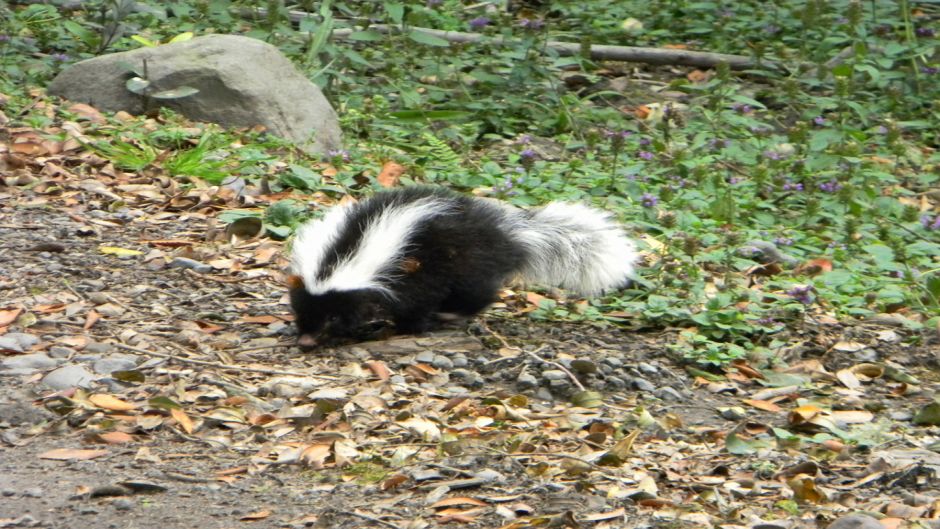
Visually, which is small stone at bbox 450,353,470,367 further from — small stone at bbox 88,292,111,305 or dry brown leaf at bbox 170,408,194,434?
small stone at bbox 88,292,111,305

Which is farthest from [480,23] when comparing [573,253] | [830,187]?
[573,253]

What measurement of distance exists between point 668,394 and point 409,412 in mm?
983

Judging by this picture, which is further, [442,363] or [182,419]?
[442,363]

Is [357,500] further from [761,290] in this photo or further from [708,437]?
[761,290]

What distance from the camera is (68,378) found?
4320 mm

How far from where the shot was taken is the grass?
5730 mm

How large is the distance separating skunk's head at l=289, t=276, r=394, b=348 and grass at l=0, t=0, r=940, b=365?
0.79 meters

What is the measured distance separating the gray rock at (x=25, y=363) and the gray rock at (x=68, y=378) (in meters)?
0.09

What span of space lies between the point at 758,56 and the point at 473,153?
8.21 feet

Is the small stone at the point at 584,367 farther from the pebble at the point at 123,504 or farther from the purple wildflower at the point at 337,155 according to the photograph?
the purple wildflower at the point at 337,155

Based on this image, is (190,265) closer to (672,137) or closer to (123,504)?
(123,504)

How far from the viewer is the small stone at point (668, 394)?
15.2 ft

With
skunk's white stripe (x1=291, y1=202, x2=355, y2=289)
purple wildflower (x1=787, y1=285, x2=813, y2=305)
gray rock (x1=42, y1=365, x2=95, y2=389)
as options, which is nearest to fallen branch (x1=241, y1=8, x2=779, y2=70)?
purple wildflower (x1=787, y1=285, x2=813, y2=305)

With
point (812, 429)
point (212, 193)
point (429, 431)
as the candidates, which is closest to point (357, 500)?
point (429, 431)
